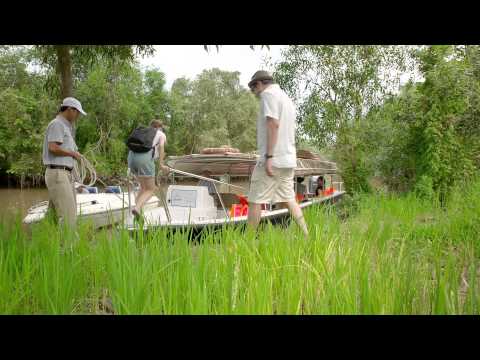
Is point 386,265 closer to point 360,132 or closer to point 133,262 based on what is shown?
point 133,262

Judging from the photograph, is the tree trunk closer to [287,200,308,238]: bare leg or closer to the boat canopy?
the boat canopy

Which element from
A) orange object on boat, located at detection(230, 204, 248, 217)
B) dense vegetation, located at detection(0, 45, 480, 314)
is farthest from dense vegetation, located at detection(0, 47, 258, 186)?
orange object on boat, located at detection(230, 204, 248, 217)

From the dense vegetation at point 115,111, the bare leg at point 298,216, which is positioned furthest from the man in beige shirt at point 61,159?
the dense vegetation at point 115,111

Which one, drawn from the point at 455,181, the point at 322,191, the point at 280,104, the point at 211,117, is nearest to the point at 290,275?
the point at 280,104

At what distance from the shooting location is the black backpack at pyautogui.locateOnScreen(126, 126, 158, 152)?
233 inches

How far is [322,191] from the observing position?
12.9 metres

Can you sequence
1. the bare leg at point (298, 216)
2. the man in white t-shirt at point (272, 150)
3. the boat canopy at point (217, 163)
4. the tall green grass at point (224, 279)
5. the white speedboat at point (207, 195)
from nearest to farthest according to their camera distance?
the tall green grass at point (224, 279)
the bare leg at point (298, 216)
the man in white t-shirt at point (272, 150)
the white speedboat at point (207, 195)
the boat canopy at point (217, 163)

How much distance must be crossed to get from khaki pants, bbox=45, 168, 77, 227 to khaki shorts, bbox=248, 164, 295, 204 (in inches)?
78.7

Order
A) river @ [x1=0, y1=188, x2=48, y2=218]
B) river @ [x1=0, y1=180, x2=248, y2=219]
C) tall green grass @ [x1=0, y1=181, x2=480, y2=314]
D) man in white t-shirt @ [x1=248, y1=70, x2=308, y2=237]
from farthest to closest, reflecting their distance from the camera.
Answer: river @ [x1=0, y1=188, x2=48, y2=218], river @ [x1=0, y1=180, x2=248, y2=219], man in white t-shirt @ [x1=248, y1=70, x2=308, y2=237], tall green grass @ [x1=0, y1=181, x2=480, y2=314]

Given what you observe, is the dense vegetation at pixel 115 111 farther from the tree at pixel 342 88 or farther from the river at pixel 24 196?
the tree at pixel 342 88

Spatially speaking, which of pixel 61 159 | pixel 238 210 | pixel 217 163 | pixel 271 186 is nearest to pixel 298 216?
pixel 271 186

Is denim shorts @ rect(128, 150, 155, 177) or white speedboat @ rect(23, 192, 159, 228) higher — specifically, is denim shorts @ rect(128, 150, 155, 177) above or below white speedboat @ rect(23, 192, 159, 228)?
above

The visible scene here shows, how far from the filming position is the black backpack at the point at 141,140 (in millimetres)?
5918
